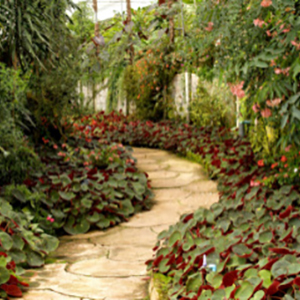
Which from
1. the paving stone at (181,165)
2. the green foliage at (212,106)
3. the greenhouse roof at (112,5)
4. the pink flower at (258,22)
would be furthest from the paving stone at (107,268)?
the greenhouse roof at (112,5)

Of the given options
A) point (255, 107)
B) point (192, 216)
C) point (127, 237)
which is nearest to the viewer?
point (192, 216)

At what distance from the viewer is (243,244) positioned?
2.38 m

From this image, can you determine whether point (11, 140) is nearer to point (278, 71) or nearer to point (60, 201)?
point (60, 201)

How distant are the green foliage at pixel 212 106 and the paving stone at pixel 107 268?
410 centimetres

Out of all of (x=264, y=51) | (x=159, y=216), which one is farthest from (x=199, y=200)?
(x=264, y=51)

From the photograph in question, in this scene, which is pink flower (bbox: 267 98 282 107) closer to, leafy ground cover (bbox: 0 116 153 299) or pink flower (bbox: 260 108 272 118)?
pink flower (bbox: 260 108 272 118)

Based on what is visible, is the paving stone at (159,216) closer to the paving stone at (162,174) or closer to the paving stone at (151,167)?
the paving stone at (162,174)

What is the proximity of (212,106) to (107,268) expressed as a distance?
504 cm

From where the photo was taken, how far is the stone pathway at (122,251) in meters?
2.68

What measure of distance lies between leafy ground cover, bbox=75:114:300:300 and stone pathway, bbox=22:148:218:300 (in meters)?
0.27

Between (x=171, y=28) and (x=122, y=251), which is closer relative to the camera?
(x=122, y=251)

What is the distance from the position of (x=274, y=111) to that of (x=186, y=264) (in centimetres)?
152

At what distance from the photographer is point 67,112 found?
5.39 m

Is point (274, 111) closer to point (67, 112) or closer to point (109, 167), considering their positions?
point (109, 167)
